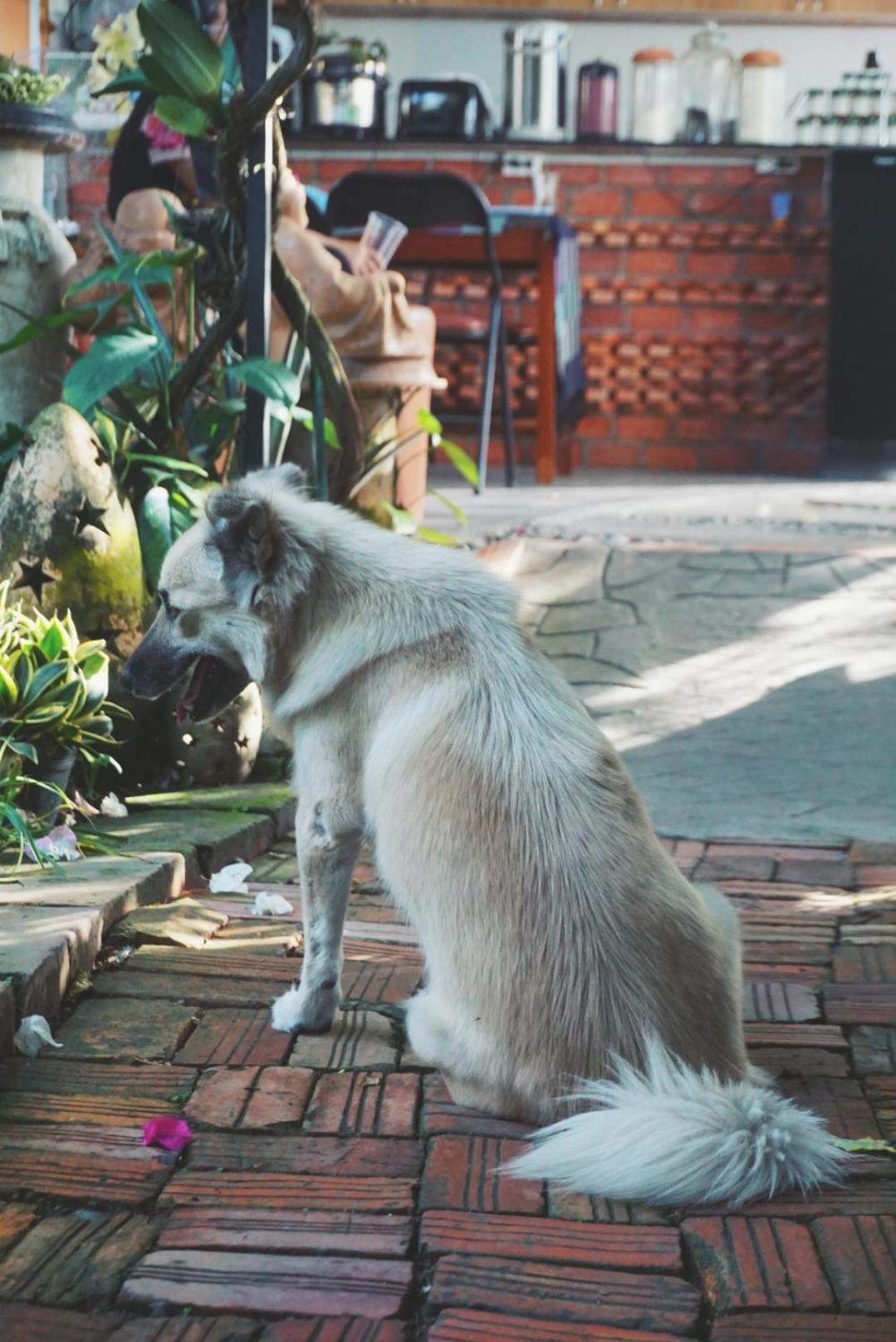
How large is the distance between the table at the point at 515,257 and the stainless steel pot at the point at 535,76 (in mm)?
1163

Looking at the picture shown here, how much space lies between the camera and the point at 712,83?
805cm

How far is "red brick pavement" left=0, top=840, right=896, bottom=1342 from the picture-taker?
5.09ft

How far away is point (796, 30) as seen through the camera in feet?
27.6

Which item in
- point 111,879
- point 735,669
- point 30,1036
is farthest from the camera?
point 735,669

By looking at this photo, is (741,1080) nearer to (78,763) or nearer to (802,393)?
(78,763)

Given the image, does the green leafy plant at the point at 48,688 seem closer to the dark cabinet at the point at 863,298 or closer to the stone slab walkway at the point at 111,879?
the stone slab walkway at the point at 111,879

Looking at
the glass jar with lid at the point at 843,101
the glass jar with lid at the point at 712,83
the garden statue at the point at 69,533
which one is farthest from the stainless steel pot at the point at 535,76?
the garden statue at the point at 69,533

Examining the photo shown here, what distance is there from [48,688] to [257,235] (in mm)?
1156

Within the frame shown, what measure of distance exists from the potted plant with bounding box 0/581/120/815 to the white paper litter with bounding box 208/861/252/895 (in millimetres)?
301

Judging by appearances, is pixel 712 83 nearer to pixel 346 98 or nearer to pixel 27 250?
pixel 346 98

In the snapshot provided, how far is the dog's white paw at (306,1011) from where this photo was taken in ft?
7.32

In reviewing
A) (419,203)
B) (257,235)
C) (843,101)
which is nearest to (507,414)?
(419,203)

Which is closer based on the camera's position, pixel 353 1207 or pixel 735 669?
pixel 353 1207

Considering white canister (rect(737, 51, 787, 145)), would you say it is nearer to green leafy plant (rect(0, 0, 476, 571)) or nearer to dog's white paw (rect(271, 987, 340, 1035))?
green leafy plant (rect(0, 0, 476, 571))
